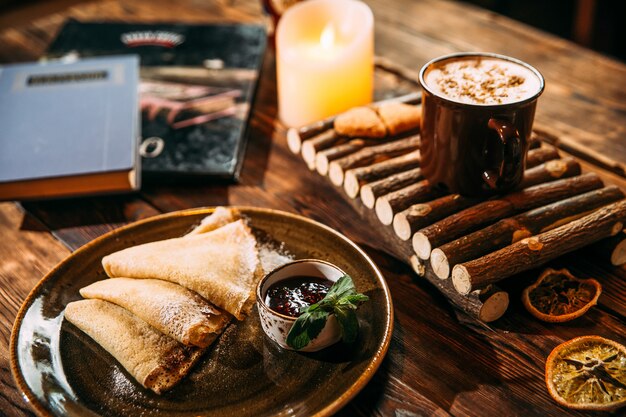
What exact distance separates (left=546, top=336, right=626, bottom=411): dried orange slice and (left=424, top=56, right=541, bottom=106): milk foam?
1.40 ft

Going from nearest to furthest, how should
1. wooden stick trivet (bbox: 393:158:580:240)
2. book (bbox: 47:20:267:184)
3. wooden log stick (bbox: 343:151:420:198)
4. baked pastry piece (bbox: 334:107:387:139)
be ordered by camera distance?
1. wooden stick trivet (bbox: 393:158:580:240)
2. wooden log stick (bbox: 343:151:420:198)
3. baked pastry piece (bbox: 334:107:387:139)
4. book (bbox: 47:20:267:184)

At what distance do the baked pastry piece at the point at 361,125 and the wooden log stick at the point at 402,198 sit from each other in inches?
8.4

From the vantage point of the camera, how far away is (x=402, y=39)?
6.84 feet

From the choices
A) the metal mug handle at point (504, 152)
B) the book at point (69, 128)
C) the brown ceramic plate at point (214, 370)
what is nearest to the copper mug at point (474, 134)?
the metal mug handle at point (504, 152)

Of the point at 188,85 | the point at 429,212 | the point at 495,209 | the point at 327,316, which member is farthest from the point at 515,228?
the point at 188,85

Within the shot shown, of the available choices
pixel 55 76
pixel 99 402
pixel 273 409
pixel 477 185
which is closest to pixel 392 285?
pixel 477 185

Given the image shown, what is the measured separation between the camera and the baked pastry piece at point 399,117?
1.41 m

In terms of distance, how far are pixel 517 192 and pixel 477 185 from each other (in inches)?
3.7

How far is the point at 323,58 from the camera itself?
5.05 feet

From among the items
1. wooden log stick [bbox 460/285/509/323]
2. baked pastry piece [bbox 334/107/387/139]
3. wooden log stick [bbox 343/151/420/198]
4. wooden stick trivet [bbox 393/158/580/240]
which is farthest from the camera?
baked pastry piece [bbox 334/107/387/139]

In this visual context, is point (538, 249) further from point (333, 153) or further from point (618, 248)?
point (333, 153)

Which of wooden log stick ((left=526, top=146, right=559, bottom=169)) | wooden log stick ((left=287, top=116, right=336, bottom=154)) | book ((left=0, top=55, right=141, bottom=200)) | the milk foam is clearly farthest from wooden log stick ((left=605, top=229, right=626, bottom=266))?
book ((left=0, top=55, right=141, bottom=200))

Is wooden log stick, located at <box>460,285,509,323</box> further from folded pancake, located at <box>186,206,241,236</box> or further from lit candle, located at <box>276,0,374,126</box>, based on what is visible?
lit candle, located at <box>276,0,374,126</box>

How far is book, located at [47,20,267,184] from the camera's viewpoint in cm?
151
